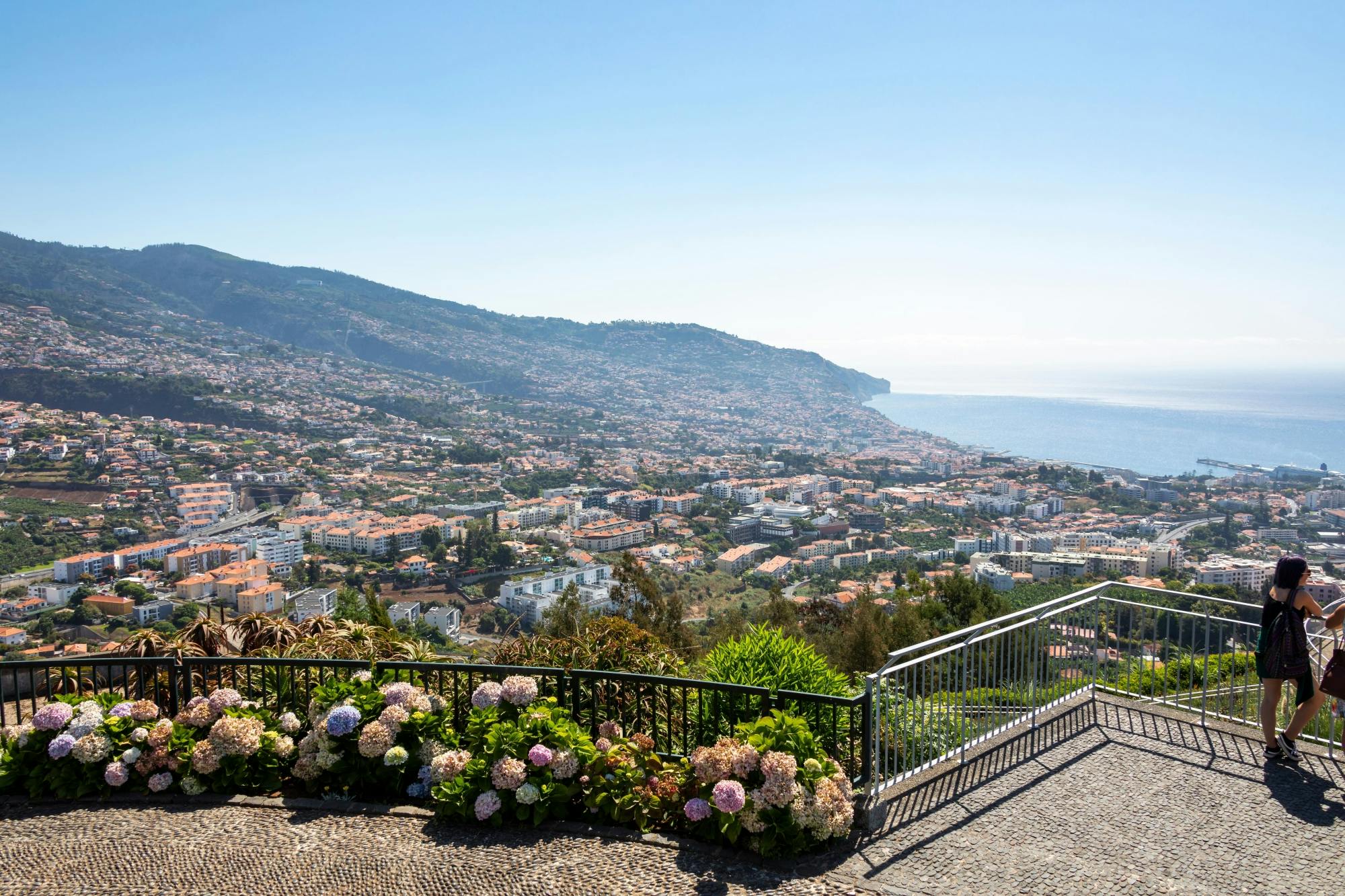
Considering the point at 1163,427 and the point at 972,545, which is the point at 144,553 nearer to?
the point at 972,545

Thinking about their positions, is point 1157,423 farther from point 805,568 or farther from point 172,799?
point 172,799

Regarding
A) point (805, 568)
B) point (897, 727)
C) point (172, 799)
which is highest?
point (897, 727)

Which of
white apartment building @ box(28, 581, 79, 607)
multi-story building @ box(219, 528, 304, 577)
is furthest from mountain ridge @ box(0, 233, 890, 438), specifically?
white apartment building @ box(28, 581, 79, 607)

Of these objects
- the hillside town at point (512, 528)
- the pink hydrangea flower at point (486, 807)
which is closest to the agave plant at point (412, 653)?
the hillside town at point (512, 528)

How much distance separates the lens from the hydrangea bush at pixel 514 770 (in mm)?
3854

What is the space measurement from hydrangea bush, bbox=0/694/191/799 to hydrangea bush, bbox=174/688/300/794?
10cm

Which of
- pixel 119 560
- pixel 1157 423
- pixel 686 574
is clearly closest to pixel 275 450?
pixel 119 560

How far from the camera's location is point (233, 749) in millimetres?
4285

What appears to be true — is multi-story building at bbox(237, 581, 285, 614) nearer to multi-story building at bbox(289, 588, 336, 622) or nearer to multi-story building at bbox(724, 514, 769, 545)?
multi-story building at bbox(289, 588, 336, 622)

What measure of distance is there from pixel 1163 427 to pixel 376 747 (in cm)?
13421

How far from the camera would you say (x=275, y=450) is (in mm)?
63875

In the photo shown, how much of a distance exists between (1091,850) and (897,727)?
1.03m

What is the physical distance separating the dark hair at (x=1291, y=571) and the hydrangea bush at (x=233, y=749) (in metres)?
5.69

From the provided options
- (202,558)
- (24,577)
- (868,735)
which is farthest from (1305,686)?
(202,558)
